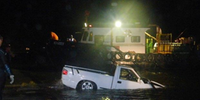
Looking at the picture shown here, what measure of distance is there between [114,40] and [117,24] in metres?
2.22

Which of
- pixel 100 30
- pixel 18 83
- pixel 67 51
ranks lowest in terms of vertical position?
pixel 18 83

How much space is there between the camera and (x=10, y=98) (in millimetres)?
8867

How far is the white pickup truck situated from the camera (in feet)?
38.1

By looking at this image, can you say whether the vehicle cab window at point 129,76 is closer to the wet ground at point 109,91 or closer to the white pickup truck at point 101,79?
the white pickup truck at point 101,79

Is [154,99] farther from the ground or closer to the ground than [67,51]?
closer to the ground

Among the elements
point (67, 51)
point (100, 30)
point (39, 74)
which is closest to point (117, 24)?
point (100, 30)

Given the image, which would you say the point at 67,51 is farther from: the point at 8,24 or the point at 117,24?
the point at 8,24

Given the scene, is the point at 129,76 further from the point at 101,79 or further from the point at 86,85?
the point at 86,85

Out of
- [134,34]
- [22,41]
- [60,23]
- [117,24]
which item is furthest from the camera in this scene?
[60,23]

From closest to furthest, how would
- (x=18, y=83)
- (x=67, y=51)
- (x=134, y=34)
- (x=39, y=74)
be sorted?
1. (x=18, y=83)
2. (x=39, y=74)
3. (x=67, y=51)
4. (x=134, y=34)

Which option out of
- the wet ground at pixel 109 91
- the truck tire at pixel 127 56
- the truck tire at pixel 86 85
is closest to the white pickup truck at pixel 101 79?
the truck tire at pixel 86 85

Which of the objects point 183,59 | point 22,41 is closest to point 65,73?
point 183,59

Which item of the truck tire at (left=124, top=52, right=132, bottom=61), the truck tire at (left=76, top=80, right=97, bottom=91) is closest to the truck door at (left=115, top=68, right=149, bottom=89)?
the truck tire at (left=76, top=80, right=97, bottom=91)

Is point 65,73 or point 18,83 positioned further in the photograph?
point 18,83
